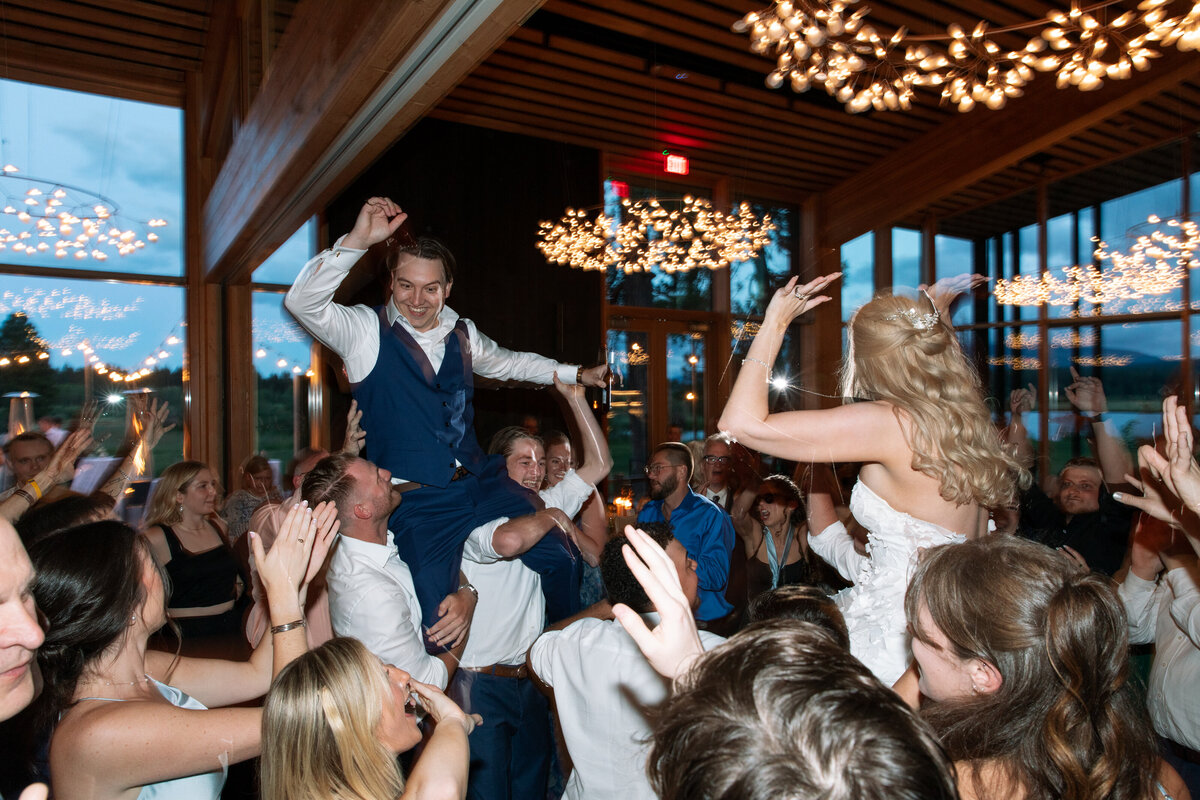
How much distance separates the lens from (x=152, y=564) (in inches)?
49.6

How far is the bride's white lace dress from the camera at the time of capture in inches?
52.2

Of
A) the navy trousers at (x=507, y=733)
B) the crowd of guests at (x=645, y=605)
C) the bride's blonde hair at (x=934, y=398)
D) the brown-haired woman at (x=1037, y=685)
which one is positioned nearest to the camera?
the crowd of guests at (x=645, y=605)

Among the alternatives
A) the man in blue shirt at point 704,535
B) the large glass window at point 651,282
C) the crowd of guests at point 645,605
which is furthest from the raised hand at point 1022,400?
the man in blue shirt at point 704,535

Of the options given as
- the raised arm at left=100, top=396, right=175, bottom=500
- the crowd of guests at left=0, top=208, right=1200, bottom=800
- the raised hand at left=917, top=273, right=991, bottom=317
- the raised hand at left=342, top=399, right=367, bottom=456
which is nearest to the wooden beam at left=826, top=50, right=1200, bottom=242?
the raised hand at left=917, top=273, right=991, bottom=317

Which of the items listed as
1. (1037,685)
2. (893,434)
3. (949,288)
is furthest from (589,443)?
(1037,685)

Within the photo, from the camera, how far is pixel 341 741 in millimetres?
1010

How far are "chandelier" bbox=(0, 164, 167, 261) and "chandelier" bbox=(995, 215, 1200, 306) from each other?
3.12 m

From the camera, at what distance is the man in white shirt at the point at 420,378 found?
1.55 meters

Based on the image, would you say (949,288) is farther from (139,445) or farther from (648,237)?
(139,445)

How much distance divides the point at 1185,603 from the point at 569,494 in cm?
143

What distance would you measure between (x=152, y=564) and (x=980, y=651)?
4.59 ft

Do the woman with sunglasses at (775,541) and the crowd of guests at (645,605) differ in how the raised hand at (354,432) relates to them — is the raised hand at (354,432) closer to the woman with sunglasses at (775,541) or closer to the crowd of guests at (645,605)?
the crowd of guests at (645,605)

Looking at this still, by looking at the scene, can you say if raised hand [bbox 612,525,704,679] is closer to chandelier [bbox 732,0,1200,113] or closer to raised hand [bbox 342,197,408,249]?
raised hand [bbox 342,197,408,249]

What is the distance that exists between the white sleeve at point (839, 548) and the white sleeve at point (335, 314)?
1.19m
